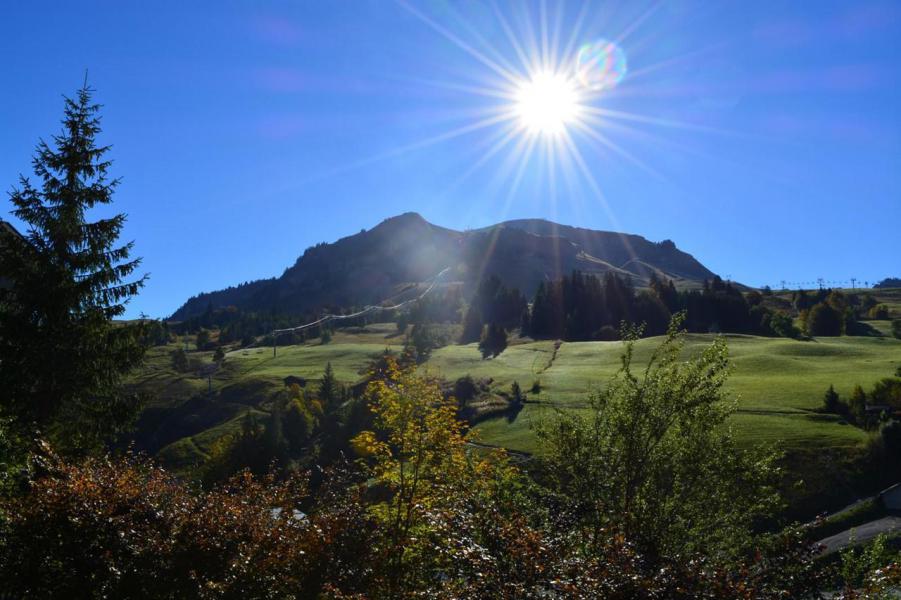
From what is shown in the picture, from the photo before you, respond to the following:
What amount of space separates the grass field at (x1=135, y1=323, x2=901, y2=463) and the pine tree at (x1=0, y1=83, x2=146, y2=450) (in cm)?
936

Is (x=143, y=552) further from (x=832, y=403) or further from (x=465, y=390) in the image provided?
(x=465, y=390)

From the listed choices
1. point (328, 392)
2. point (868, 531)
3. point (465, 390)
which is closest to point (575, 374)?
point (465, 390)

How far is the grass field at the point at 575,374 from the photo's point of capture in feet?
189

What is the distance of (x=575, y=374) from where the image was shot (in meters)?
93.1

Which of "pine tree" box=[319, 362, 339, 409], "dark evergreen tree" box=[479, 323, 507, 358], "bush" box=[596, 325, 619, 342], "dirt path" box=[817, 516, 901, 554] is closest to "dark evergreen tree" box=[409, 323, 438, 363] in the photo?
"dark evergreen tree" box=[479, 323, 507, 358]

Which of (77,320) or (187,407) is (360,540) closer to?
(77,320)

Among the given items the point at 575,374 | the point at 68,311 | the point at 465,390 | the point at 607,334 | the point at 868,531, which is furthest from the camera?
the point at 607,334

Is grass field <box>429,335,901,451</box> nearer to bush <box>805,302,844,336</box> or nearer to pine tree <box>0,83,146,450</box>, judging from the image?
bush <box>805,302,844,336</box>

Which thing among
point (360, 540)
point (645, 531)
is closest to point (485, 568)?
point (360, 540)

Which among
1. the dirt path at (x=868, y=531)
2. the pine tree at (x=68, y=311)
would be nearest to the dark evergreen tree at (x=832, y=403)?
the dirt path at (x=868, y=531)

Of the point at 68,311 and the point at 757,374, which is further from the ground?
the point at 68,311

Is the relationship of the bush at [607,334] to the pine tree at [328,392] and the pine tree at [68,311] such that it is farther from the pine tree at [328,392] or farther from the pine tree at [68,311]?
the pine tree at [68,311]

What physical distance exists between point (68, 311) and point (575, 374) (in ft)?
251

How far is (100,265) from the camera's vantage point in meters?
27.3
